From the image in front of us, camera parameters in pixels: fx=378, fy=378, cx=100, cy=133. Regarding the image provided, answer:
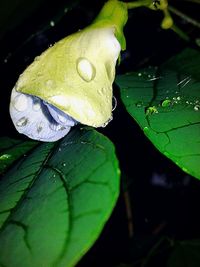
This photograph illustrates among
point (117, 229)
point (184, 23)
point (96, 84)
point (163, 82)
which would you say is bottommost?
point (117, 229)

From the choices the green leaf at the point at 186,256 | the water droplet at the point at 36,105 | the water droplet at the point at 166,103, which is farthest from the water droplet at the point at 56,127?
the green leaf at the point at 186,256

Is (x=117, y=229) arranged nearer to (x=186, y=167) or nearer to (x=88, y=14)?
A: (x=88, y=14)

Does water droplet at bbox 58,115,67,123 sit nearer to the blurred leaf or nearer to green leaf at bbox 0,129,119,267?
green leaf at bbox 0,129,119,267

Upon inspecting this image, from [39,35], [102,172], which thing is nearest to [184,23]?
[39,35]

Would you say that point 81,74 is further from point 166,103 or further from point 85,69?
point 166,103

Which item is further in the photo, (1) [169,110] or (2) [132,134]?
(2) [132,134]

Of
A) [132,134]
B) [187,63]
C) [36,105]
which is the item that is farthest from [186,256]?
[36,105]

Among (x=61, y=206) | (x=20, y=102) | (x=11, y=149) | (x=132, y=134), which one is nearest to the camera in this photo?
(x=61, y=206)
